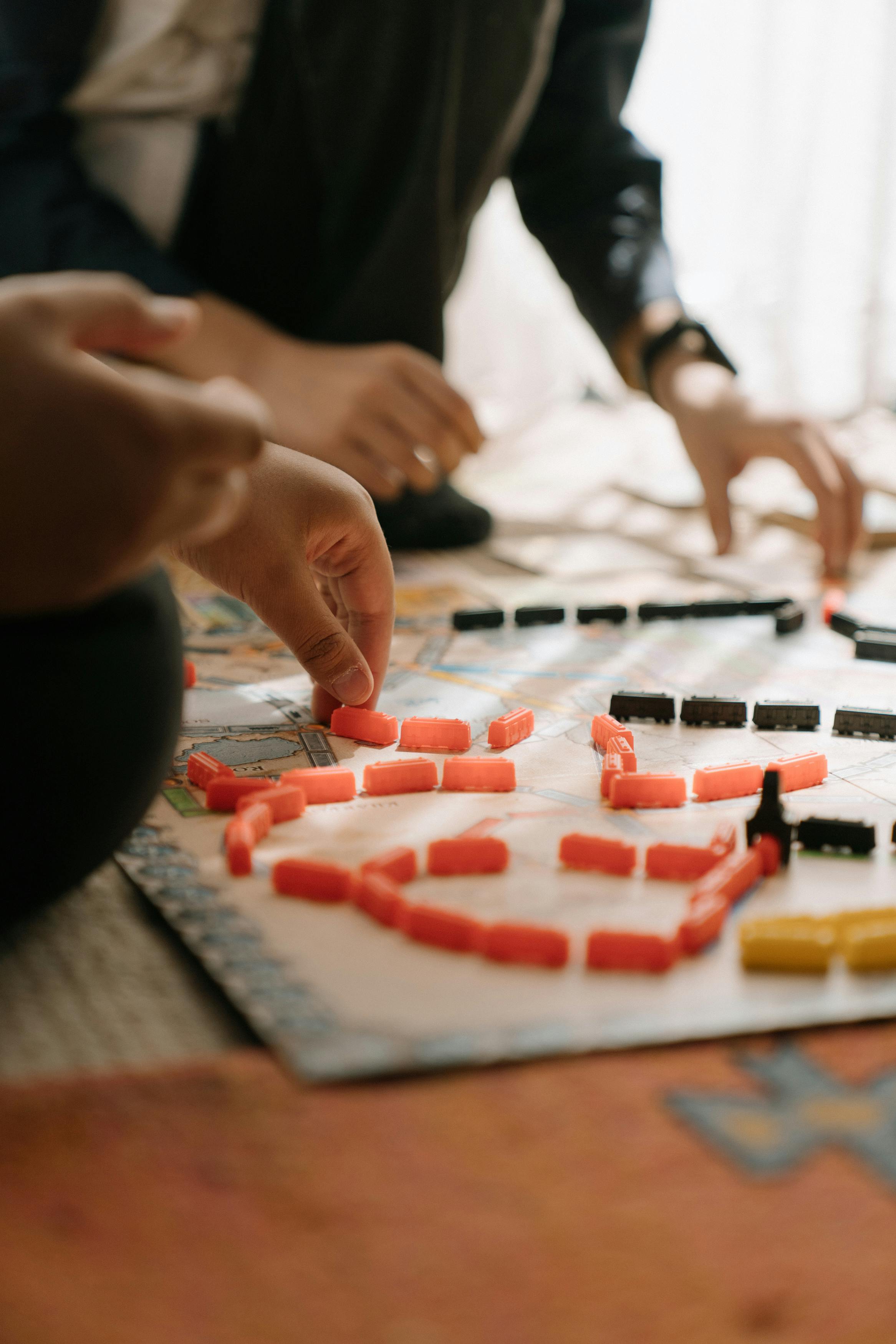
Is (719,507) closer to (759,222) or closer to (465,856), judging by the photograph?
(465,856)

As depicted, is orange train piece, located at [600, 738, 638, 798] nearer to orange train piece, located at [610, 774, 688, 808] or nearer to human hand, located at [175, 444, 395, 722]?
orange train piece, located at [610, 774, 688, 808]

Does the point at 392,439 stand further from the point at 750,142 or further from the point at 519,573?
the point at 750,142

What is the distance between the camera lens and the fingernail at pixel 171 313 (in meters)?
0.48

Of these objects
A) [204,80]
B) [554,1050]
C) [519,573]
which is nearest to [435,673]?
[519,573]

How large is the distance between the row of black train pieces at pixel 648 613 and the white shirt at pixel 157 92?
727 millimetres

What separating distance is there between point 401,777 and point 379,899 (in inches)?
7.2

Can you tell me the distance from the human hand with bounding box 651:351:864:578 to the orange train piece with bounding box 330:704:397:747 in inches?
30.2

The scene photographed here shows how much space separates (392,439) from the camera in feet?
4.20

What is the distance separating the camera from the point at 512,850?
0.64m

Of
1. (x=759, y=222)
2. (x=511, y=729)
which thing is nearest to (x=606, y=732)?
(x=511, y=729)

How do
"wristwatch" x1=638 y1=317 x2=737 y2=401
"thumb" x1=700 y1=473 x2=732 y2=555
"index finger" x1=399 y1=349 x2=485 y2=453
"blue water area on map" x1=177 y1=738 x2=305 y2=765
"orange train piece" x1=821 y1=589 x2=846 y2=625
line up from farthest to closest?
"wristwatch" x1=638 y1=317 x2=737 y2=401
"thumb" x1=700 y1=473 x2=732 y2=555
"index finger" x1=399 y1=349 x2=485 y2=453
"orange train piece" x1=821 y1=589 x2=846 y2=625
"blue water area on map" x1=177 y1=738 x2=305 y2=765

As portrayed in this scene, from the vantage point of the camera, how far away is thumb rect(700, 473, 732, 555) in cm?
147

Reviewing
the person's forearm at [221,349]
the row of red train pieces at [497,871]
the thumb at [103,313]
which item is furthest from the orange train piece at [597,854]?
the person's forearm at [221,349]

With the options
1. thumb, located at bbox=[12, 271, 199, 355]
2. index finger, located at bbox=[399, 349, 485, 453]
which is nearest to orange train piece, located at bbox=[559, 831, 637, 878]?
thumb, located at bbox=[12, 271, 199, 355]
